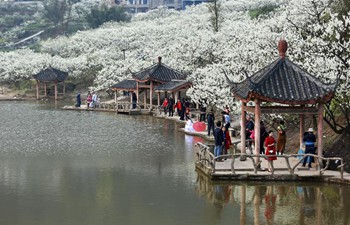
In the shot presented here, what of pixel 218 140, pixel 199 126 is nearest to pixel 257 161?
pixel 218 140

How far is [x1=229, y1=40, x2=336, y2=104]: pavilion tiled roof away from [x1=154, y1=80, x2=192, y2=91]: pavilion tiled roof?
79.5ft

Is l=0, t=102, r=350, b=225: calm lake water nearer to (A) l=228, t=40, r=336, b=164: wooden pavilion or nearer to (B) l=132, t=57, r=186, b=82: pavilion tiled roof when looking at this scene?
(A) l=228, t=40, r=336, b=164: wooden pavilion

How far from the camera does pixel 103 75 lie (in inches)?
2685

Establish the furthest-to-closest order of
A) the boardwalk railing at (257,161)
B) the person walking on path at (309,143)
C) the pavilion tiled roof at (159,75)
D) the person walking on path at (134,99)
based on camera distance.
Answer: the person walking on path at (134,99), the pavilion tiled roof at (159,75), the person walking on path at (309,143), the boardwalk railing at (257,161)

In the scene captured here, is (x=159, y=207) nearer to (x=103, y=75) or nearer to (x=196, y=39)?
(x=196, y=39)

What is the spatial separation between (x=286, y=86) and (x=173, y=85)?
26227 mm

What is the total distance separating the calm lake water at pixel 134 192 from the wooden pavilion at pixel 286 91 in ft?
8.89

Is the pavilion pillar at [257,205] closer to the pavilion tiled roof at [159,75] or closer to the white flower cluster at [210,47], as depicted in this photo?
the white flower cluster at [210,47]

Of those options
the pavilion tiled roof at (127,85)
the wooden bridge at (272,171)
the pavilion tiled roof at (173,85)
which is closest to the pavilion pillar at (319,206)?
the wooden bridge at (272,171)

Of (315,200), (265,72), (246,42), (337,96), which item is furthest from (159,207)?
(246,42)

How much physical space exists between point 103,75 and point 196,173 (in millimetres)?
45438

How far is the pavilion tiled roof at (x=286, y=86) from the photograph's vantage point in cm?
2230

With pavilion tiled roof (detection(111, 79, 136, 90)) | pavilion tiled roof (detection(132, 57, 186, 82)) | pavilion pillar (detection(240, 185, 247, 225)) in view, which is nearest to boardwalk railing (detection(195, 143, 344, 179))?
pavilion pillar (detection(240, 185, 247, 225))

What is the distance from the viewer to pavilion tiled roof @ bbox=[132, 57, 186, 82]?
52.0 metres
